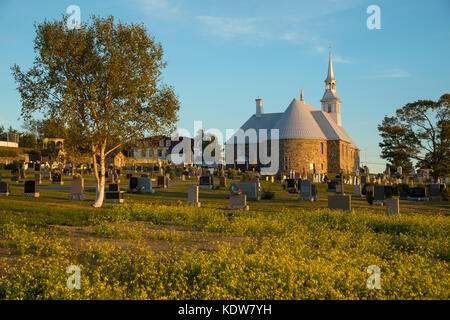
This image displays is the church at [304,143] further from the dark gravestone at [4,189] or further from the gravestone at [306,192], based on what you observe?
the dark gravestone at [4,189]

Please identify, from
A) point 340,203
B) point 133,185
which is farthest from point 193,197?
point 133,185

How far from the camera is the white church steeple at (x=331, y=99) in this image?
7531cm

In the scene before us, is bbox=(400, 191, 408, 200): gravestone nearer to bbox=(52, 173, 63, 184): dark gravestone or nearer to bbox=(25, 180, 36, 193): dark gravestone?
bbox=(25, 180, 36, 193): dark gravestone

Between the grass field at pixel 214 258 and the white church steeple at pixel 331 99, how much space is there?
65300mm

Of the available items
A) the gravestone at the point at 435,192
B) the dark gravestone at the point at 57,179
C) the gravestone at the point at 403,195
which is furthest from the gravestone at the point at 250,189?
the dark gravestone at the point at 57,179

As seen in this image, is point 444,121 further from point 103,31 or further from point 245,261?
point 245,261

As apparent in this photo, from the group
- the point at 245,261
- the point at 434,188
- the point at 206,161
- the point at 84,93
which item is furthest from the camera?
the point at 206,161

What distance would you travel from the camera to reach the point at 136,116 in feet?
57.2

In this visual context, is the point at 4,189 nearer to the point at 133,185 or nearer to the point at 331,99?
the point at 133,185

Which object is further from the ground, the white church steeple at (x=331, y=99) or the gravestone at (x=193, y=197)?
the white church steeple at (x=331, y=99)

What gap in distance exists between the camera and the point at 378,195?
19984 millimetres

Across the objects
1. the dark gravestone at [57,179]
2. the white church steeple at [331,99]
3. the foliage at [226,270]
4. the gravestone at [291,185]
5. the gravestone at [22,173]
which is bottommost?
the foliage at [226,270]
